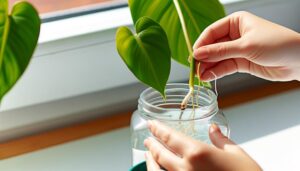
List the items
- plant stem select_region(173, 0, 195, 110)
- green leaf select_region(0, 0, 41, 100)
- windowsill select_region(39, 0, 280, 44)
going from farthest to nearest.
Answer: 1. windowsill select_region(39, 0, 280, 44)
2. plant stem select_region(173, 0, 195, 110)
3. green leaf select_region(0, 0, 41, 100)

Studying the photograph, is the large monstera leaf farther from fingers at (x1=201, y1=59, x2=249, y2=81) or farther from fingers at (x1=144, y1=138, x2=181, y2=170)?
fingers at (x1=144, y1=138, x2=181, y2=170)

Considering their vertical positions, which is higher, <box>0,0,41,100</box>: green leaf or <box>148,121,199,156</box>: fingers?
<box>0,0,41,100</box>: green leaf

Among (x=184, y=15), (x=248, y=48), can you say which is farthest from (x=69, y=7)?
(x=248, y=48)

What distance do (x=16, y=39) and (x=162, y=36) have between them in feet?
0.53

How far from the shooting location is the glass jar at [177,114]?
2.16 ft

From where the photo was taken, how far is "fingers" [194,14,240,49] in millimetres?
693

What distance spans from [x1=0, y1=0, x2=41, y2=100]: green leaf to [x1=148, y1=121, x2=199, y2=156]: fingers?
0.16m

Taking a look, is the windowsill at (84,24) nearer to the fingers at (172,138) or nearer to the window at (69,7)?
the window at (69,7)

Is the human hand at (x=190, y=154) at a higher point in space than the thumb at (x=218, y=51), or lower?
lower

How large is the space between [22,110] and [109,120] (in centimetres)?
15

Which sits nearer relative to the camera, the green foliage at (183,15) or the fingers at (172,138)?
the fingers at (172,138)

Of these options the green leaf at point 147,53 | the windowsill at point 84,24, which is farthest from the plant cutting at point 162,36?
the windowsill at point 84,24

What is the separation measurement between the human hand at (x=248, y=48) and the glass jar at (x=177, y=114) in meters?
0.04

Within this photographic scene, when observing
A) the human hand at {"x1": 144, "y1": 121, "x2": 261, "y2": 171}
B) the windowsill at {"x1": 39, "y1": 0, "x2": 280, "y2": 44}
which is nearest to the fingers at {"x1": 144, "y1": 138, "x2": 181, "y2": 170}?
the human hand at {"x1": 144, "y1": 121, "x2": 261, "y2": 171}
